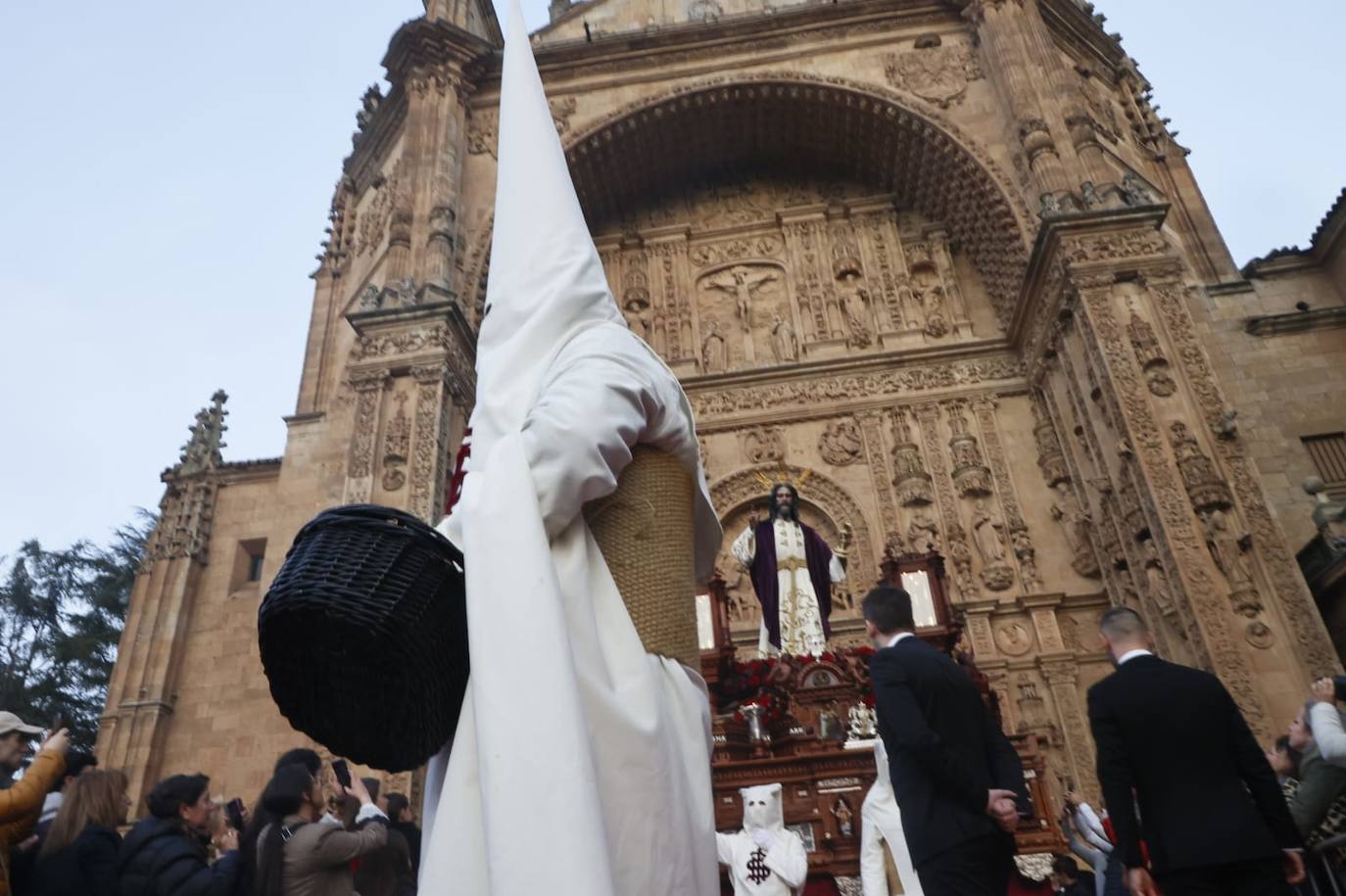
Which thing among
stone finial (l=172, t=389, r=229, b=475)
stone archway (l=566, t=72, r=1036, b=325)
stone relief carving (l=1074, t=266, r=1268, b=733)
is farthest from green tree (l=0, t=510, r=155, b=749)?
stone relief carving (l=1074, t=266, r=1268, b=733)

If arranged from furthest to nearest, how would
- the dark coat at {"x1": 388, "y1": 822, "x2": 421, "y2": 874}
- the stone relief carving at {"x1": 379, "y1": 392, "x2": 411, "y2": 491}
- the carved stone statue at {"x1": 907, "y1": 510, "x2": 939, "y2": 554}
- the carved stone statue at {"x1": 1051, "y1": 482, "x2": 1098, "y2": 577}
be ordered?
1. the carved stone statue at {"x1": 907, "y1": 510, "x2": 939, "y2": 554}
2. the carved stone statue at {"x1": 1051, "y1": 482, "x2": 1098, "y2": 577}
3. the stone relief carving at {"x1": 379, "y1": 392, "x2": 411, "y2": 491}
4. the dark coat at {"x1": 388, "y1": 822, "x2": 421, "y2": 874}

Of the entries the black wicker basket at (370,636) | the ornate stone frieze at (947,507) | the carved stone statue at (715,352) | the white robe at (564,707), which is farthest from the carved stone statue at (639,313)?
the black wicker basket at (370,636)

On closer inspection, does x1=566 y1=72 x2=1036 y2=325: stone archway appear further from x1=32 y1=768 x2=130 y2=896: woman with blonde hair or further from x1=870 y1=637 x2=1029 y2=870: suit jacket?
x1=32 y1=768 x2=130 y2=896: woman with blonde hair

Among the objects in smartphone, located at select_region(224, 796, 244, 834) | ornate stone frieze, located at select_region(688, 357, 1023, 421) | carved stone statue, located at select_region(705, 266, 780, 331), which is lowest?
smartphone, located at select_region(224, 796, 244, 834)

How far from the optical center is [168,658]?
1073 centimetres

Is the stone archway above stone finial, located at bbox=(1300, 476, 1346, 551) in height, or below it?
above

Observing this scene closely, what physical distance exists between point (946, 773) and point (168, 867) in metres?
2.58

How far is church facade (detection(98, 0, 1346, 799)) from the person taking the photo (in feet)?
30.8

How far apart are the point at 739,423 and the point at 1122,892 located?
28.5 ft

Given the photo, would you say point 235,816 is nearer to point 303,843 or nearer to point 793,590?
point 303,843

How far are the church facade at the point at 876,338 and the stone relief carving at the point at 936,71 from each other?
6 centimetres

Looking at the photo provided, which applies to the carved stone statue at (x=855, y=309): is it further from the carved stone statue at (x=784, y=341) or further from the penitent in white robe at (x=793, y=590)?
the penitent in white robe at (x=793, y=590)

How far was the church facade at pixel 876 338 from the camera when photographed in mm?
9398

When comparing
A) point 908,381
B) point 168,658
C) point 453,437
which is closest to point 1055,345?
point 908,381
